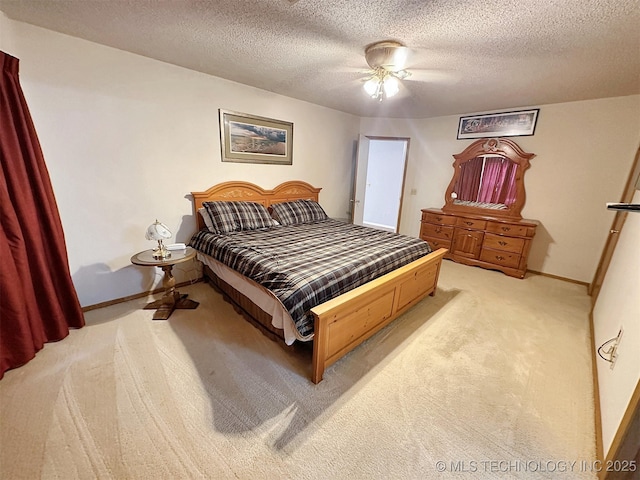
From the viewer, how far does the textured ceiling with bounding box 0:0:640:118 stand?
4.90ft

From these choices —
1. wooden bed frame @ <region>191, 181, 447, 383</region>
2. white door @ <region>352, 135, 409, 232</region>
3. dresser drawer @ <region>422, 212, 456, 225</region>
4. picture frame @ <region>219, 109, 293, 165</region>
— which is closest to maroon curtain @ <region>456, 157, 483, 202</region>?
dresser drawer @ <region>422, 212, 456, 225</region>

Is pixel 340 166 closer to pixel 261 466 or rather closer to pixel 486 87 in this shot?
pixel 486 87

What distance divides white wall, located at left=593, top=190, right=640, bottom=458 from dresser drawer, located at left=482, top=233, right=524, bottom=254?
3.59ft

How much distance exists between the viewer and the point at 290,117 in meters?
3.60

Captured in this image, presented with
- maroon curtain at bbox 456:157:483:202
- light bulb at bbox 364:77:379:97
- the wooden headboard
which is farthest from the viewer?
maroon curtain at bbox 456:157:483:202

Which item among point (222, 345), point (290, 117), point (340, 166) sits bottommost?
point (222, 345)

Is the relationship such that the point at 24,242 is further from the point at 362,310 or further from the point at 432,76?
the point at 432,76

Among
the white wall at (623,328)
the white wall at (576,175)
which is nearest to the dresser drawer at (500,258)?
the white wall at (576,175)

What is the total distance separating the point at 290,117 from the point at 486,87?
2.35m

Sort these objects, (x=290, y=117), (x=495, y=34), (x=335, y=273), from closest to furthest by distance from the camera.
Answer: (x=495, y=34) < (x=335, y=273) < (x=290, y=117)

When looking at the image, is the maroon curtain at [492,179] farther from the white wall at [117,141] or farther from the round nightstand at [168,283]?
the round nightstand at [168,283]

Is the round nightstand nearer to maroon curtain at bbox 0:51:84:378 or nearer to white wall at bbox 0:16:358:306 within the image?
white wall at bbox 0:16:358:306

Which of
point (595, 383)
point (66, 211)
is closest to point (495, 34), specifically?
point (595, 383)

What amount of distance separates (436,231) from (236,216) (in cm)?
314
